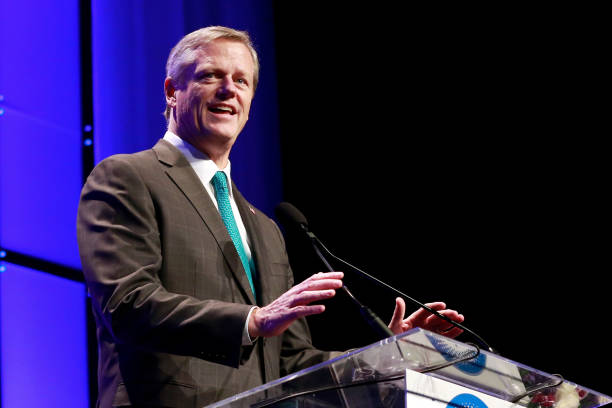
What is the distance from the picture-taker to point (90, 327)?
125 inches

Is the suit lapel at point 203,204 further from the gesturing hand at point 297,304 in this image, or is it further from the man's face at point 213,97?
the gesturing hand at point 297,304

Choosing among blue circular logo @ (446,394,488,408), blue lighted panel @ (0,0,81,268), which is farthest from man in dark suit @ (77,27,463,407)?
blue lighted panel @ (0,0,81,268)

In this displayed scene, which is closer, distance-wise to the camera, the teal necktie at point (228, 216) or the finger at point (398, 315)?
the finger at point (398, 315)

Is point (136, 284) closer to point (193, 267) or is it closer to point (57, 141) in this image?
point (193, 267)

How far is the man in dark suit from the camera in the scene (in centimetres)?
168

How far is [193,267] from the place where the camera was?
6.45ft

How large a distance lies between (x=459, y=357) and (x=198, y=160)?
1.15m

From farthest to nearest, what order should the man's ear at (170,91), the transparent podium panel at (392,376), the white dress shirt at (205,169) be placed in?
the man's ear at (170,91)
the white dress shirt at (205,169)
the transparent podium panel at (392,376)

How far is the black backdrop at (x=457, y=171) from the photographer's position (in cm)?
364

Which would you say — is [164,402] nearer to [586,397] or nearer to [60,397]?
[586,397]

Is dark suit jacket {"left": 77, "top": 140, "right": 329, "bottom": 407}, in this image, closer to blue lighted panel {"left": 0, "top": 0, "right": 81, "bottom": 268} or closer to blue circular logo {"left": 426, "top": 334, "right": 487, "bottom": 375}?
blue circular logo {"left": 426, "top": 334, "right": 487, "bottom": 375}

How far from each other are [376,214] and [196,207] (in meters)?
2.16

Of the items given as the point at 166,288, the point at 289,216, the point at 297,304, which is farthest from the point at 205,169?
the point at 297,304

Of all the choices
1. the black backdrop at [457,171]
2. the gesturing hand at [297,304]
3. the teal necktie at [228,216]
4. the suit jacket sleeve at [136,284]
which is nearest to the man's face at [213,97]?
the teal necktie at [228,216]
